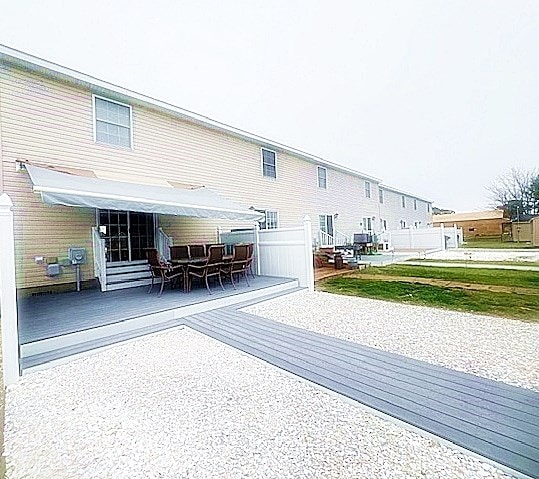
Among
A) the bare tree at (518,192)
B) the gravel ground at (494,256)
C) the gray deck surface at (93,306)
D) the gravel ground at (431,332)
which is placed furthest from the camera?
the bare tree at (518,192)

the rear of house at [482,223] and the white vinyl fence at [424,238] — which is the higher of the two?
the rear of house at [482,223]

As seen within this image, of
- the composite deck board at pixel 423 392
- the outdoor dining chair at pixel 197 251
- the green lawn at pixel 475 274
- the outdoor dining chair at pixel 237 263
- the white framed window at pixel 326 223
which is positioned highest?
the white framed window at pixel 326 223

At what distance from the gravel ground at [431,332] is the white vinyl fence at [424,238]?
17.7 meters

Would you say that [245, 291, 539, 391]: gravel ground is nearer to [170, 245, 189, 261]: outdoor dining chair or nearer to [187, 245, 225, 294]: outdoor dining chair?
[187, 245, 225, 294]: outdoor dining chair

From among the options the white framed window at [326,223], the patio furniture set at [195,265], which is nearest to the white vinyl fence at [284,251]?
the patio furniture set at [195,265]

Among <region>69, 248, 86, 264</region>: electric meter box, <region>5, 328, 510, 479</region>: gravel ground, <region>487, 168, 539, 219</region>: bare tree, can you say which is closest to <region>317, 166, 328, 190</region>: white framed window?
<region>69, 248, 86, 264</region>: electric meter box

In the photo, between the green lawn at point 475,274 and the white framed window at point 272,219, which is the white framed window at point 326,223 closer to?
the white framed window at point 272,219

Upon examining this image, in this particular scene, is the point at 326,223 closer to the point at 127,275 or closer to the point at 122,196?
the point at 127,275

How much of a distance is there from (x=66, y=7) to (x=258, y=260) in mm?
9346

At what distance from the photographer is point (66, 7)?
30.1 feet

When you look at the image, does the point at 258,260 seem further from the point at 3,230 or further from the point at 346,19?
the point at 346,19

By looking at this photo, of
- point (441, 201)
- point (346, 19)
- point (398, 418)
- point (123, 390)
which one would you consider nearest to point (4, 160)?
point (123, 390)

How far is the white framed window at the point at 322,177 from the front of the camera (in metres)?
18.0

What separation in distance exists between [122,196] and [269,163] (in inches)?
349
